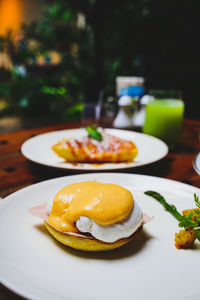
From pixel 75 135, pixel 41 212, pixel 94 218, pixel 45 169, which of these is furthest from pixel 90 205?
pixel 75 135

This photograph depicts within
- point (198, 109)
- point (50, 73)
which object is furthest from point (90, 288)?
point (50, 73)

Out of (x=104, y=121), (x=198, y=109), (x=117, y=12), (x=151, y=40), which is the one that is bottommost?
(x=198, y=109)

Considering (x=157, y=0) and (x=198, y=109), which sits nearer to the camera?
(x=198, y=109)

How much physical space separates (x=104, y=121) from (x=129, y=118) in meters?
0.33

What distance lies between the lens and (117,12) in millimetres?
4930

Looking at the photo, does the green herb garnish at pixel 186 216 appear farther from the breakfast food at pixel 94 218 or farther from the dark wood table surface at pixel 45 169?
the dark wood table surface at pixel 45 169

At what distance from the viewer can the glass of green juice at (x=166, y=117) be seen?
5.39 ft

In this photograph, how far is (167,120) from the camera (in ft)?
5.43

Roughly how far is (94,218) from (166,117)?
1.15 metres

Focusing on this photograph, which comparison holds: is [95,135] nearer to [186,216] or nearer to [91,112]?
[186,216]

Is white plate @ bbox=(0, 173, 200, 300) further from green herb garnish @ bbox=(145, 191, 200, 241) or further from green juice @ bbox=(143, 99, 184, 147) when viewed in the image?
green juice @ bbox=(143, 99, 184, 147)

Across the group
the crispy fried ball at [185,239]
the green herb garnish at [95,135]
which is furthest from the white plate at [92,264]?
the green herb garnish at [95,135]

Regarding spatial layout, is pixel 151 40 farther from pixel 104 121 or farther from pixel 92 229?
pixel 92 229

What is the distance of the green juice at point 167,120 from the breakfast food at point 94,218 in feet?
3.30
